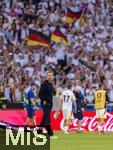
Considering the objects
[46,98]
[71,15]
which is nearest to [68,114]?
[46,98]

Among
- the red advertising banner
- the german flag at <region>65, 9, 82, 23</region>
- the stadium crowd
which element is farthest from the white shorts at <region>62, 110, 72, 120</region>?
the german flag at <region>65, 9, 82, 23</region>

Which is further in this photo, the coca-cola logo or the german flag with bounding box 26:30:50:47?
the german flag with bounding box 26:30:50:47

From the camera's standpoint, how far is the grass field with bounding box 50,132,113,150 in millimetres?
23703

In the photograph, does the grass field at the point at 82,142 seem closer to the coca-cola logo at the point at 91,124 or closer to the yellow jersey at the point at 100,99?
the yellow jersey at the point at 100,99

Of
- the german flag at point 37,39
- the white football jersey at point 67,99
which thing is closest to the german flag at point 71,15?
the german flag at point 37,39

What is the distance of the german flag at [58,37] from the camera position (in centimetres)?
4005

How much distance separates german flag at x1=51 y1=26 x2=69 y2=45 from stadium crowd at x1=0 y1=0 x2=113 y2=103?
23 centimetres

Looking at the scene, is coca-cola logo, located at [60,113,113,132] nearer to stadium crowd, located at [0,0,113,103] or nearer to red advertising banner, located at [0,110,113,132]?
red advertising banner, located at [0,110,113,132]

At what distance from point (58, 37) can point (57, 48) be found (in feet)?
3.31

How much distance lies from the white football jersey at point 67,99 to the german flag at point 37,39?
329 inches

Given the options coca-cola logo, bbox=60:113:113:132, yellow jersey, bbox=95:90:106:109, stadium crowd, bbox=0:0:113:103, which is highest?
stadium crowd, bbox=0:0:113:103

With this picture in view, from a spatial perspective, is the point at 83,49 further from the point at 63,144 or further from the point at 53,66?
the point at 63,144

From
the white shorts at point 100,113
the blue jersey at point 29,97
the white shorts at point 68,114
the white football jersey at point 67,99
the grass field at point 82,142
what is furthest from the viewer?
the white shorts at point 100,113

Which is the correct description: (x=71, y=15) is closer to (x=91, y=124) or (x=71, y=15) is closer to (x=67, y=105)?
(x=91, y=124)
